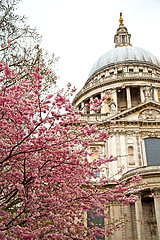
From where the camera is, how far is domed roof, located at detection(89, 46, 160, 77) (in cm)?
4894

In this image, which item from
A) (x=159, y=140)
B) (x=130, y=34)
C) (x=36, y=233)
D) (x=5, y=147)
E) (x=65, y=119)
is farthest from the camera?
(x=130, y=34)

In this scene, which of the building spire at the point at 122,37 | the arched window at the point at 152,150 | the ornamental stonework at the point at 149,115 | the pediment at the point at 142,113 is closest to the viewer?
the arched window at the point at 152,150

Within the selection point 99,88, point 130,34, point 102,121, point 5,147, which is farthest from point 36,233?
point 130,34

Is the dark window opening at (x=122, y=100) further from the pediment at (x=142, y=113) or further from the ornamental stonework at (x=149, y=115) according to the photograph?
the ornamental stonework at (x=149, y=115)

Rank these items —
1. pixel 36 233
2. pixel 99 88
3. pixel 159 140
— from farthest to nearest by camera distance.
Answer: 1. pixel 99 88
2. pixel 159 140
3. pixel 36 233

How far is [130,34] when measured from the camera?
203 feet

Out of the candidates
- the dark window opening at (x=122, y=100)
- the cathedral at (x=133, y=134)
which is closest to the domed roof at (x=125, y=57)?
the cathedral at (x=133, y=134)

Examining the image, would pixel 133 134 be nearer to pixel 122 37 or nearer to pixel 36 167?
pixel 36 167

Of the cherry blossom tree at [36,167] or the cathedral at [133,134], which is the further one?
the cathedral at [133,134]

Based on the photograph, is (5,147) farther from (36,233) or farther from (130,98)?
(130,98)

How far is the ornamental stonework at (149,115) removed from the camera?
26955 mm

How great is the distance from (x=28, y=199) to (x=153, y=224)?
1519cm

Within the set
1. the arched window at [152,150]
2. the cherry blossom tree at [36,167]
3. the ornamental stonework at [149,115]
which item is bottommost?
the cherry blossom tree at [36,167]

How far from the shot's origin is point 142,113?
27547 millimetres
